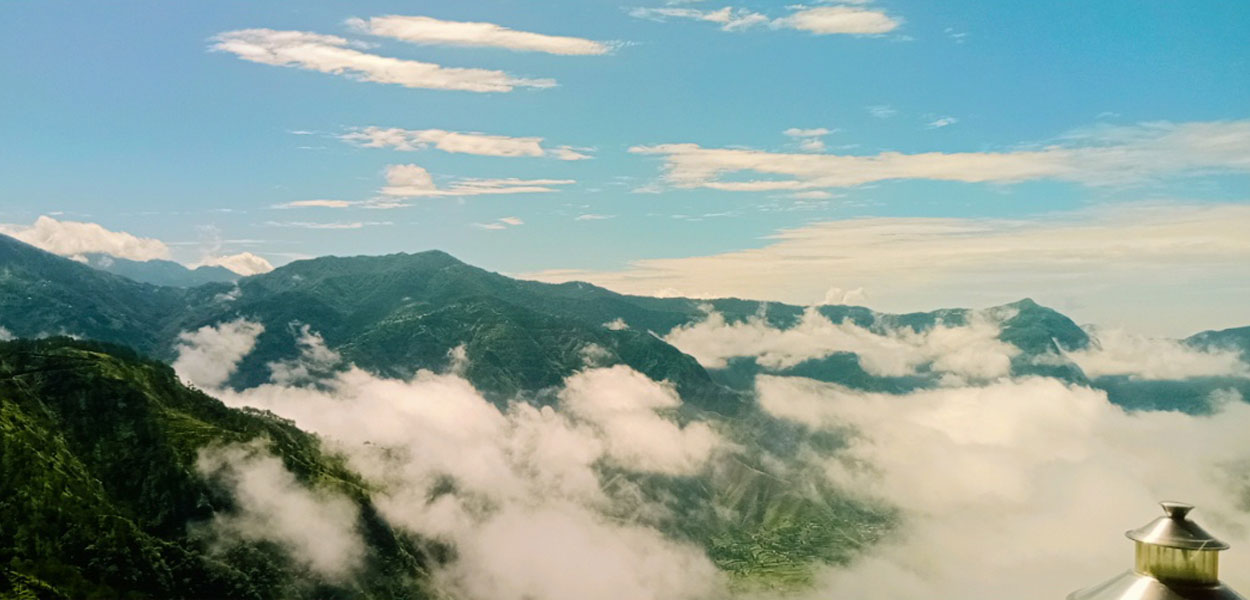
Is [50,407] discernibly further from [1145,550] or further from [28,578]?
[1145,550]

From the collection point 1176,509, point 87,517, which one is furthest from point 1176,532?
point 87,517

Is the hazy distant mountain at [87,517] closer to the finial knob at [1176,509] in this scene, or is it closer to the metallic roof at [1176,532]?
the metallic roof at [1176,532]

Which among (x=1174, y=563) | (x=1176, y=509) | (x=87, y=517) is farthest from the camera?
(x=87, y=517)

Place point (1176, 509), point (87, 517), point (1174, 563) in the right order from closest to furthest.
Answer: point (1176, 509) → point (1174, 563) → point (87, 517)

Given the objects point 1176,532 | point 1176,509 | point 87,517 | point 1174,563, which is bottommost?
point 87,517

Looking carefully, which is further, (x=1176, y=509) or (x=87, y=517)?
(x=87, y=517)

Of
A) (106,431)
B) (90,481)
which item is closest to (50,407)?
(106,431)

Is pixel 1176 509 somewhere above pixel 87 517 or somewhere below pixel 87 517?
above

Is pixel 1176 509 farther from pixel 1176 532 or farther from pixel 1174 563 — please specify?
pixel 1174 563
